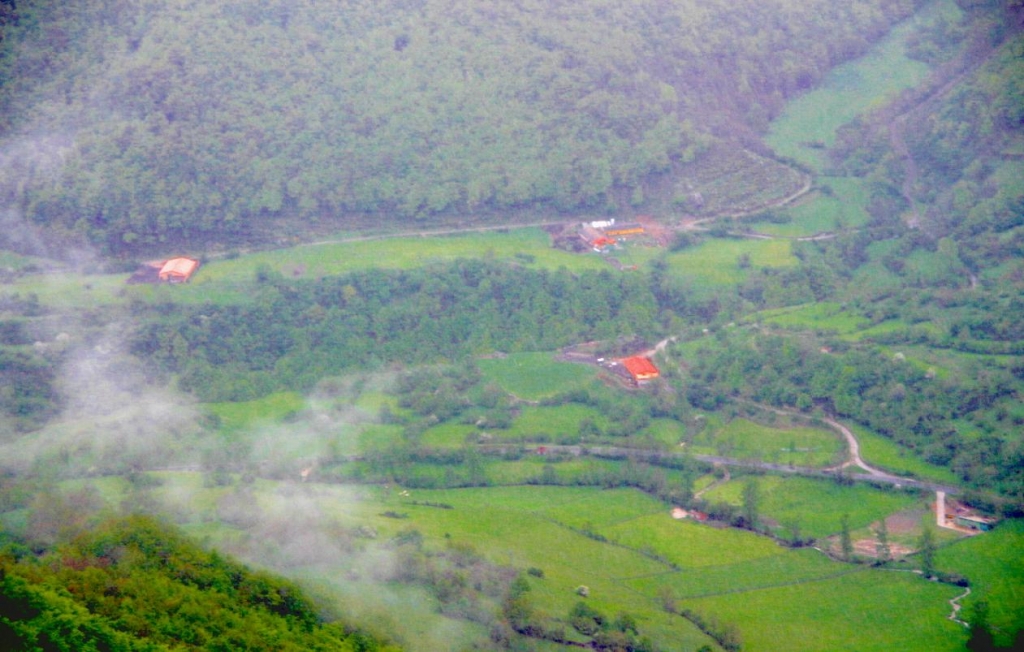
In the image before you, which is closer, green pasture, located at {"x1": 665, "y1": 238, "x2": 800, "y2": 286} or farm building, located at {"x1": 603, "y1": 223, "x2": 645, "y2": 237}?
green pasture, located at {"x1": 665, "y1": 238, "x2": 800, "y2": 286}

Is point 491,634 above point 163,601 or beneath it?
beneath

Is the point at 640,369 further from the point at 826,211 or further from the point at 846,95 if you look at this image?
the point at 846,95

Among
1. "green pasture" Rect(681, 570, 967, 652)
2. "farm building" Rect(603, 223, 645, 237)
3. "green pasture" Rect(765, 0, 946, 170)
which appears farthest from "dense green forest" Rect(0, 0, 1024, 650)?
"farm building" Rect(603, 223, 645, 237)

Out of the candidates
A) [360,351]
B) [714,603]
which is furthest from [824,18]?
[714,603]

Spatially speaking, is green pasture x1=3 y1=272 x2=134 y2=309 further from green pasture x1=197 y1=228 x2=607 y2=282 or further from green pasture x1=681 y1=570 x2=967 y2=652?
green pasture x1=681 y1=570 x2=967 y2=652

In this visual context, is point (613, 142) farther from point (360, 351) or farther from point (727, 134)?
point (360, 351)

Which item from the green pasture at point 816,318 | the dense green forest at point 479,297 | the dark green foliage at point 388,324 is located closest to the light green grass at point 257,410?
the dense green forest at point 479,297

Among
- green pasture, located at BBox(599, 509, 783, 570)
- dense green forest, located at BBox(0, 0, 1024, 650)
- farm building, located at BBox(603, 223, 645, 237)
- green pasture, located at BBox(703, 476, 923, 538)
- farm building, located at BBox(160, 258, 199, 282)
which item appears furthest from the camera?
farm building, located at BBox(603, 223, 645, 237)

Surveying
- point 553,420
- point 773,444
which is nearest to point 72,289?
point 553,420
